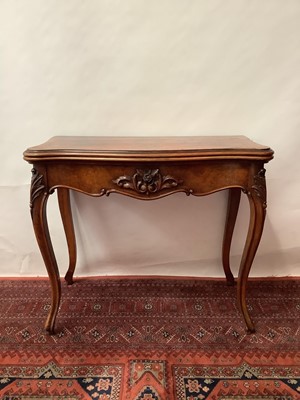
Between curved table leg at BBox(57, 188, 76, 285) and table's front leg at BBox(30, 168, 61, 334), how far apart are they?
0.28 metres

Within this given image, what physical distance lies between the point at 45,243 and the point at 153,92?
0.79m

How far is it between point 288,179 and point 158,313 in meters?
0.89

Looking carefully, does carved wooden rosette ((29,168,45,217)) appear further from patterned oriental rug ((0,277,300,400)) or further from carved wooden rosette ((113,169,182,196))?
patterned oriental rug ((0,277,300,400))

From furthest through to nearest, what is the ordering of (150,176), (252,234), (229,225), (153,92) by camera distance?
(229,225)
(153,92)
(252,234)
(150,176)

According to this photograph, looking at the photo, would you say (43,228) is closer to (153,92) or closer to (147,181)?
(147,181)

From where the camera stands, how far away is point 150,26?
1214 millimetres

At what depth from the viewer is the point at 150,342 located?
1.16m

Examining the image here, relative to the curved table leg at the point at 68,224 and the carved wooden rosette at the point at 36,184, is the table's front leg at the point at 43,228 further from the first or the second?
the curved table leg at the point at 68,224

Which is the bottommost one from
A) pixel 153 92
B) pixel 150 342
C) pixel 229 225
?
pixel 150 342

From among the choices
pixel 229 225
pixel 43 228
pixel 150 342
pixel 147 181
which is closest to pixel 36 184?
pixel 43 228

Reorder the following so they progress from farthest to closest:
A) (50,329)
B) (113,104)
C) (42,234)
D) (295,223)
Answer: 1. (295,223)
2. (113,104)
3. (50,329)
4. (42,234)

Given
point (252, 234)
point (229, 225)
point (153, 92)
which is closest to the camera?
point (252, 234)

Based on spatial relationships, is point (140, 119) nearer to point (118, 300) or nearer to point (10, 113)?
point (10, 113)

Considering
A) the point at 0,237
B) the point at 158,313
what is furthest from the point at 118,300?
the point at 0,237
